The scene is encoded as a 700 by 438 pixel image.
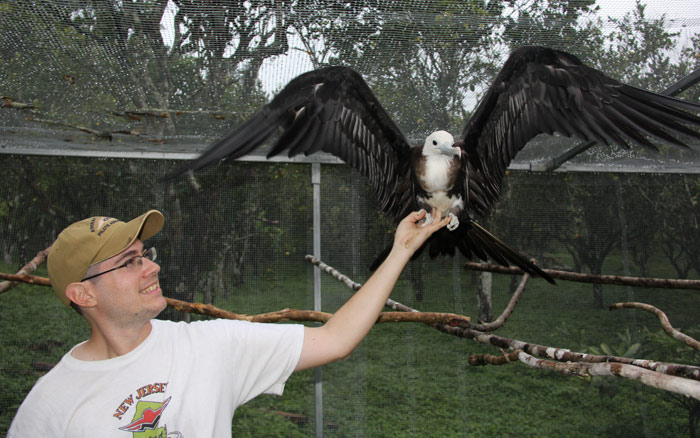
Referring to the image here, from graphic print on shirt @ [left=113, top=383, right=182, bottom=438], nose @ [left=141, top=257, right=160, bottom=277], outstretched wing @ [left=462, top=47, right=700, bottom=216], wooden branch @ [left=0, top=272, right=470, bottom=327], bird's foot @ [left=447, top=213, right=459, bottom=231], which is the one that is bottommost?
graphic print on shirt @ [left=113, top=383, right=182, bottom=438]

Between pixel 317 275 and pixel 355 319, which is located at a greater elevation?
pixel 355 319

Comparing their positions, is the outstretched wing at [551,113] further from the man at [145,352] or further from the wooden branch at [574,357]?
the man at [145,352]

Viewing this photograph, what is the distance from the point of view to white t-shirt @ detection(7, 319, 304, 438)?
957mm

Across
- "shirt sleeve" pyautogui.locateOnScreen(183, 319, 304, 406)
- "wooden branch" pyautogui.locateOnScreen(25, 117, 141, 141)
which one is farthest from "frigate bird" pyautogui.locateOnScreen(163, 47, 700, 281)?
"wooden branch" pyautogui.locateOnScreen(25, 117, 141, 141)

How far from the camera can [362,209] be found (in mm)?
3273

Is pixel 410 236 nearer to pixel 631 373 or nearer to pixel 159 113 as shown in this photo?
pixel 631 373

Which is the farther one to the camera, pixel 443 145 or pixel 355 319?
pixel 443 145

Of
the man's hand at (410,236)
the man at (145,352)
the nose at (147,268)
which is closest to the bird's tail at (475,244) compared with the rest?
the man's hand at (410,236)

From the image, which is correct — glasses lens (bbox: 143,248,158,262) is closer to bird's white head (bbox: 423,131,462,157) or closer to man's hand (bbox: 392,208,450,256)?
man's hand (bbox: 392,208,450,256)

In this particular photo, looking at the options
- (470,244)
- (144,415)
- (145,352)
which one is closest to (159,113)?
(470,244)

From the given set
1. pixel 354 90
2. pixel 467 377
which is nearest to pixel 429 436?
pixel 467 377

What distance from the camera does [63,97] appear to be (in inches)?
102

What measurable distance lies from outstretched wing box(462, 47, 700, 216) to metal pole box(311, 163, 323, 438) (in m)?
1.16

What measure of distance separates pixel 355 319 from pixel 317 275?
2.02m
